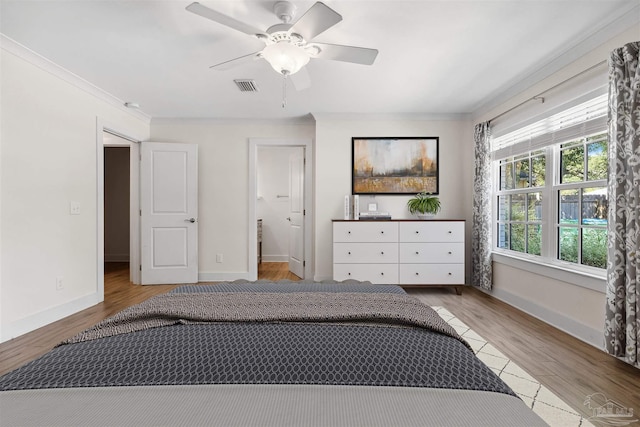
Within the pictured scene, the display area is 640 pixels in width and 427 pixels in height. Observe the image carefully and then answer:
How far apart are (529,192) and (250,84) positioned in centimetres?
306

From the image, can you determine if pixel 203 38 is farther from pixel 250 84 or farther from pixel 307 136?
pixel 307 136

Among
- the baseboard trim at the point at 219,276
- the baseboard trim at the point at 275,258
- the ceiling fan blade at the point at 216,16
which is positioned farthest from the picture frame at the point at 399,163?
the baseboard trim at the point at 275,258

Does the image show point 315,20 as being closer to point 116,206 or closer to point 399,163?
point 399,163

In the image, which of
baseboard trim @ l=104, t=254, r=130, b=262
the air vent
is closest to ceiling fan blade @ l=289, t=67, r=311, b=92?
the air vent

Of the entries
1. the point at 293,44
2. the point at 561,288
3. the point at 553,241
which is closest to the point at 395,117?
the point at 553,241

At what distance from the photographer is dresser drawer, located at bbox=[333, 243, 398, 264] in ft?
13.0

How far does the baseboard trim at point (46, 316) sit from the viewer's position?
260 cm

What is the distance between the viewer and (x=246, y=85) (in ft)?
11.1

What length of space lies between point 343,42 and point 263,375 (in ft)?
7.94

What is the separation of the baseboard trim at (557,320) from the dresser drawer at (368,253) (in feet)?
4.14

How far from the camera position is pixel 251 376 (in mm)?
879

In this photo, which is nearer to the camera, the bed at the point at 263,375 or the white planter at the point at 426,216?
the bed at the point at 263,375

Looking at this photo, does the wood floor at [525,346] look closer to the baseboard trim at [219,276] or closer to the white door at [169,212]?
the white door at [169,212]

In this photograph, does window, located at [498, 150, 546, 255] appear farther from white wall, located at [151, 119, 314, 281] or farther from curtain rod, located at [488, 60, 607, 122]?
white wall, located at [151, 119, 314, 281]
